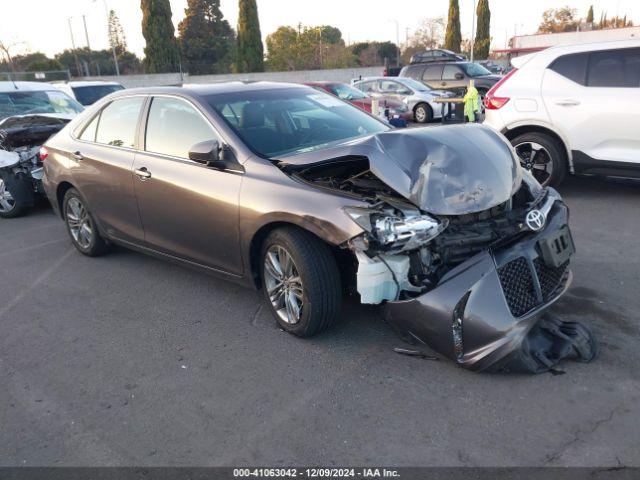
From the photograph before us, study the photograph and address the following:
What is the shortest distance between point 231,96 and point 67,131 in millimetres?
2342

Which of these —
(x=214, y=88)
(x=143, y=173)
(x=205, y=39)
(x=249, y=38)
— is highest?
(x=205, y=39)

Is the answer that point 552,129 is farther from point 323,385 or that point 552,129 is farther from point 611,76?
point 323,385

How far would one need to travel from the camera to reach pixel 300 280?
3578 mm

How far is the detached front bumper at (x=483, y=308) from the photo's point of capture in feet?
9.80

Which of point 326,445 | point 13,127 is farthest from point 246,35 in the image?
point 326,445

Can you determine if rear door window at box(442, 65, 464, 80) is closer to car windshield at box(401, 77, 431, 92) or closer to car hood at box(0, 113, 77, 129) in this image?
car windshield at box(401, 77, 431, 92)

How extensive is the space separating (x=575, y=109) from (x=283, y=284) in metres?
4.78

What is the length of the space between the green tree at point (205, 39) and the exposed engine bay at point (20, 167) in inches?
1982

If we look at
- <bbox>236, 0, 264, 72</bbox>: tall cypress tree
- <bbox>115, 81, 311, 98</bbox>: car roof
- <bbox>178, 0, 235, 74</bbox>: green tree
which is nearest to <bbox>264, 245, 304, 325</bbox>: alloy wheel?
<bbox>115, 81, 311, 98</bbox>: car roof

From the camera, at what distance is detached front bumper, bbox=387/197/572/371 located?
2.99 m

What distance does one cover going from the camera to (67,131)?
5.79 meters

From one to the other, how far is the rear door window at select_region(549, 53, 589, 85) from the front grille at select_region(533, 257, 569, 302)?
422cm

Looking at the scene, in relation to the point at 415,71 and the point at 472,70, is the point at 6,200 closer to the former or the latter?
the point at 415,71

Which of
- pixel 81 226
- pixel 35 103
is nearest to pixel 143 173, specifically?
pixel 81 226
